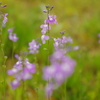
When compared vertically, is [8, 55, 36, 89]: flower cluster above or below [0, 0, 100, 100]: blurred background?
below

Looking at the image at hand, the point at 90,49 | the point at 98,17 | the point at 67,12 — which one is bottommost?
the point at 90,49

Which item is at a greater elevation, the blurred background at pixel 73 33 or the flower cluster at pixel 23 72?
the blurred background at pixel 73 33

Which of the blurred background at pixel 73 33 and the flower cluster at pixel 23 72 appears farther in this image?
the blurred background at pixel 73 33

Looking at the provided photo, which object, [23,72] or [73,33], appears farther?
[73,33]

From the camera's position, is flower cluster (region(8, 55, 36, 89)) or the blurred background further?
the blurred background

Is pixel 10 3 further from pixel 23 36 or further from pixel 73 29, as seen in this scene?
pixel 23 36

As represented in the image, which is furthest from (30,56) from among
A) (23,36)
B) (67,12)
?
(67,12)

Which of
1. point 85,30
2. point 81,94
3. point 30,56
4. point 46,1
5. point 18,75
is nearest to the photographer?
point 18,75

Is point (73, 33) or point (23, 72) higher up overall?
point (73, 33)
